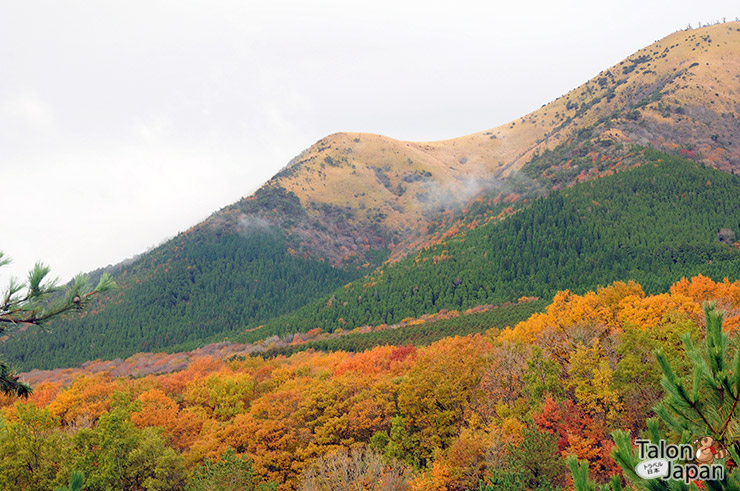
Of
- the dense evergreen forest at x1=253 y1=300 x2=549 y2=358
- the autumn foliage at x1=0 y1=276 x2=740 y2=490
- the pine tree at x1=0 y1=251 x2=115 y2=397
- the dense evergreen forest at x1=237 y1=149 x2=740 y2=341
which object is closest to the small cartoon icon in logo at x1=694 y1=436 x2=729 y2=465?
the pine tree at x1=0 y1=251 x2=115 y2=397

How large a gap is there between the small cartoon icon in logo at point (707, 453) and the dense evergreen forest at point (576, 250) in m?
125

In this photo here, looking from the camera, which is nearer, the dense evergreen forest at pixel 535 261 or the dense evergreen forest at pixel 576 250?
the dense evergreen forest at pixel 576 250

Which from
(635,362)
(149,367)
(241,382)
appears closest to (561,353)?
(635,362)

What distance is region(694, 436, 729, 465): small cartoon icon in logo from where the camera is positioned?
7.44 m

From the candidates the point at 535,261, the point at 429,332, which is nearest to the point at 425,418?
the point at 429,332

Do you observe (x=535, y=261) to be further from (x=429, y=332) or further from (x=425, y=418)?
(x=425, y=418)

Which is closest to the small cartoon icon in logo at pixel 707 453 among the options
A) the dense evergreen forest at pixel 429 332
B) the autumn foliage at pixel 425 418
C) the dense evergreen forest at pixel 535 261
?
the autumn foliage at pixel 425 418

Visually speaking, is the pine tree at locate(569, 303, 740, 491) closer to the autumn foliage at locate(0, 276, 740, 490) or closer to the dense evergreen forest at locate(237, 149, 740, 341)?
the autumn foliage at locate(0, 276, 740, 490)

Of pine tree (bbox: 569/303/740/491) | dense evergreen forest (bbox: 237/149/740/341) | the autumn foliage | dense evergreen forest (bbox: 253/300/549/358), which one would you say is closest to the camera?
pine tree (bbox: 569/303/740/491)

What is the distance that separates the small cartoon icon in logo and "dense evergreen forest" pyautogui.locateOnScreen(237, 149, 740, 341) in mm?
125306

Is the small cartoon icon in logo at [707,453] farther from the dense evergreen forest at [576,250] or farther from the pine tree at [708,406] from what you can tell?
the dense evergreen forest at [576,250]

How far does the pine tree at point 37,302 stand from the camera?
918 cm

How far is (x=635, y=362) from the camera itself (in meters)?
37.8

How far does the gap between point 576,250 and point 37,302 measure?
531 ft
